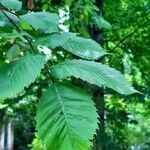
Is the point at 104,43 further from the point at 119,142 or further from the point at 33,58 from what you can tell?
the point at 33,58

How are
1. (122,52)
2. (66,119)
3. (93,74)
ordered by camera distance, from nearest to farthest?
(66,119) → (93,74) → (122,52)

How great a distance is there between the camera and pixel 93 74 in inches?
40.6

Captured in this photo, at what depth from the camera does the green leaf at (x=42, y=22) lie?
121 centimetres

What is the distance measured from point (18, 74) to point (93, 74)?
168 millimetres

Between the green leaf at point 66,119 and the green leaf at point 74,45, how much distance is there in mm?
162

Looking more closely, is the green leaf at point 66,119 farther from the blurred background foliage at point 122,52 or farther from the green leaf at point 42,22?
the blurred background foliage at point 122,52

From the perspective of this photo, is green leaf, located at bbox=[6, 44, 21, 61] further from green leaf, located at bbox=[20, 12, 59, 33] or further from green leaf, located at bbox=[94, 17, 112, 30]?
green leaf, located at bbox=[94, 17, 112, 30]

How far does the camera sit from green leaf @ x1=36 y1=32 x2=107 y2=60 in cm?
114

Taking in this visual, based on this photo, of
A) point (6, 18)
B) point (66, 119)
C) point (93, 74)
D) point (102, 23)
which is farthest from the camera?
point (102, 23)

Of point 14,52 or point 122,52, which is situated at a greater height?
point 14,52

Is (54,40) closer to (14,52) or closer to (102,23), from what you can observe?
(14,52)

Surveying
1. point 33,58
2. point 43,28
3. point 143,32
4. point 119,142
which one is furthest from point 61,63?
point 119,142

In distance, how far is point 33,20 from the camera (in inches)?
48.3

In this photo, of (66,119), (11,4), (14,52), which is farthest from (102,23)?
(66,119)
